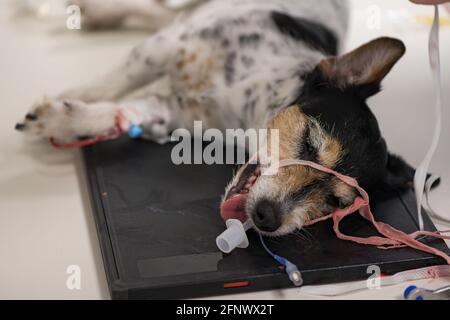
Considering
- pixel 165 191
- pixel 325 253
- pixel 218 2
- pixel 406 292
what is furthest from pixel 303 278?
pixel 218 2

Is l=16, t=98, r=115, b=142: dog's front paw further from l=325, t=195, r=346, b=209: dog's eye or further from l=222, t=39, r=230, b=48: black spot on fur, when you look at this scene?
l=325, t=195, r=346, b=209: dog's eye

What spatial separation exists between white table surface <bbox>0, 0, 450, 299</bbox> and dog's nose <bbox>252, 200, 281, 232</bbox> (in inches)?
6.5

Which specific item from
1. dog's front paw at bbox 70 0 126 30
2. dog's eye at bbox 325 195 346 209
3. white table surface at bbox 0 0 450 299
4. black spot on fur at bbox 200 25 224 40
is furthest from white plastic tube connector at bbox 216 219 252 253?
dog's front paw at bbox 70 0 126 30

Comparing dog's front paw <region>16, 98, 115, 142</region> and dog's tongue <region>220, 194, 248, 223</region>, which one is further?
dog's front paw <region>16, 98, 115, 142</region>

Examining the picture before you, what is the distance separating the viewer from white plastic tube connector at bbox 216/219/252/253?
81.4 inches

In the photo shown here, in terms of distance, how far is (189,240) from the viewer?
2113 mm

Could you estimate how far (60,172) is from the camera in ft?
7.95

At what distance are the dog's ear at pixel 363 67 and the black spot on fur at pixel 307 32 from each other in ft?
0.96

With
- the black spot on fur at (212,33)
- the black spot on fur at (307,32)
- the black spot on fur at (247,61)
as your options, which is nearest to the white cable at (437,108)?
the black spot on fur at (307,32)

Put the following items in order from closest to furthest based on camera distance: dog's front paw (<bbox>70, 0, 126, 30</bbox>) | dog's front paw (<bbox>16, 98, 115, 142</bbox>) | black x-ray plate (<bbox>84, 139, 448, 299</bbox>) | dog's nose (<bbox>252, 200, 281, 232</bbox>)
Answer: black x-ray plate (<bbox>84, 139, 448, 299</bbox>) → dog's nose (<bbox>252, 200, 281, 232</bbox>) → dog's front paw (<bbox>16, 98, 115, 142</bbox>) → dog's front paw (<bbox>70, 0, 126, 30</bbox>)

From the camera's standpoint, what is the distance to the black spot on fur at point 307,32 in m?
2.59

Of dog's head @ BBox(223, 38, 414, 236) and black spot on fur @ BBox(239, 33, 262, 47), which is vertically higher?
black spot on fur @ BBox(239, 33, 262, 47)

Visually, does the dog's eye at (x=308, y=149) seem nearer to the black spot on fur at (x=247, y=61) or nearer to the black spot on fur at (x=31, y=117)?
the black spot on fur at (x=247, y=61)

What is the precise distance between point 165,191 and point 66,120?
1.23 feet
